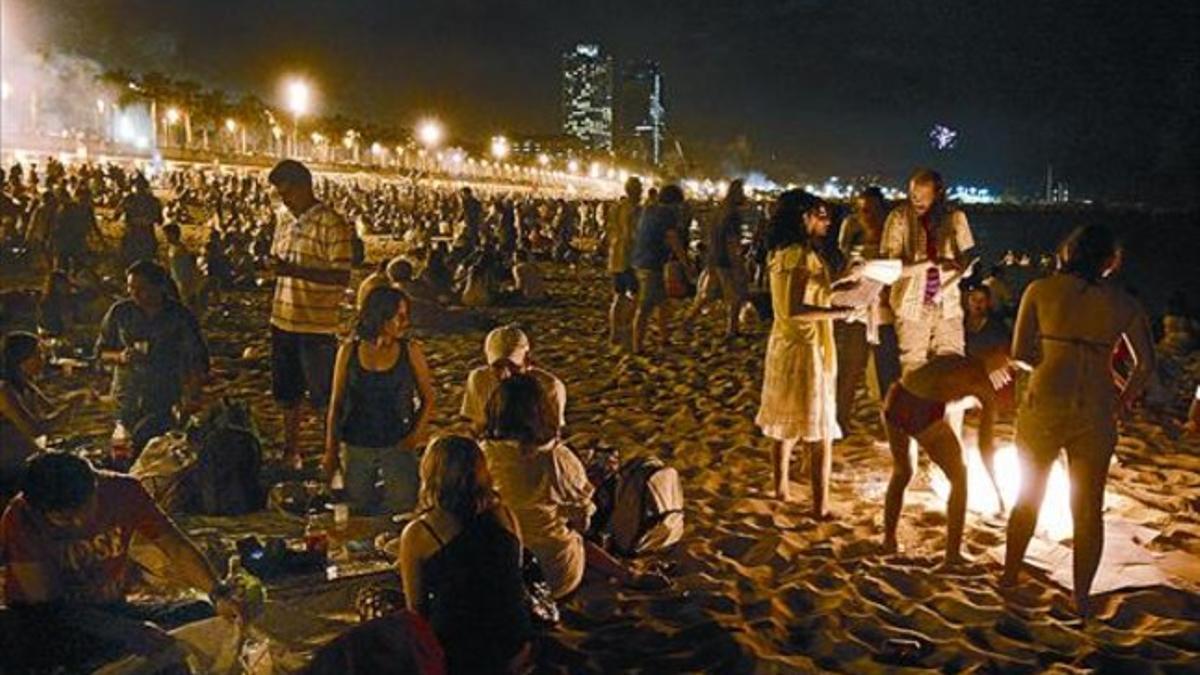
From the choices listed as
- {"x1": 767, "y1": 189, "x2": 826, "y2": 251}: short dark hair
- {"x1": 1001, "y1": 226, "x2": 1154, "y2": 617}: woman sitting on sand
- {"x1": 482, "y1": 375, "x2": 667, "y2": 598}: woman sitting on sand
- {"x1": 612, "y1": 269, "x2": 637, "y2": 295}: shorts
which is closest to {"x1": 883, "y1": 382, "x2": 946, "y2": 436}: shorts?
{"x1": 1001, "y1": 226, "x2": 1154, "y2": 617}: woman sitting on sand

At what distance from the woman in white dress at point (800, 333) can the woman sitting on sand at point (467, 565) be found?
2839mm

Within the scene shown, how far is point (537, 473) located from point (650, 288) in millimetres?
6954

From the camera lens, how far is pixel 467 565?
12.0ft

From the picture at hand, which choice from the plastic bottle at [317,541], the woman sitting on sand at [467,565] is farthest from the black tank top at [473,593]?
the plastic bottle at [317,541]

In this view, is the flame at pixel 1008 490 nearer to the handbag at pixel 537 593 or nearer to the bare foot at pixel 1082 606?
the bare foot at pixel 1082 606

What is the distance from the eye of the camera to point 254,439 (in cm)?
609

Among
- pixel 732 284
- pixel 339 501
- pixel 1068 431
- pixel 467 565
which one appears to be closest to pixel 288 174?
pixel 339 501

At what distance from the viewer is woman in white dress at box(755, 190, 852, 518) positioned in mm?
6008

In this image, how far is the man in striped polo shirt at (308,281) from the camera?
6.70 meters

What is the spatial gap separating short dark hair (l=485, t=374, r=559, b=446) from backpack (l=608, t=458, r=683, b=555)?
1190 mm

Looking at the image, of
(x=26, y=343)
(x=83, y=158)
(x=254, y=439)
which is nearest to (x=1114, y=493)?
(x=254, y=439)

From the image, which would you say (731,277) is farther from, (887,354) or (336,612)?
(336,612)

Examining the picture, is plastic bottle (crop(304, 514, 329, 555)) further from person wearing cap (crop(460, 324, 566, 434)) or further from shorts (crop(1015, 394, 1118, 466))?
shorts (crop(1015, 394, 1118, 466))

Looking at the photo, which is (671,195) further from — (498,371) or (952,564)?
(952,564)
